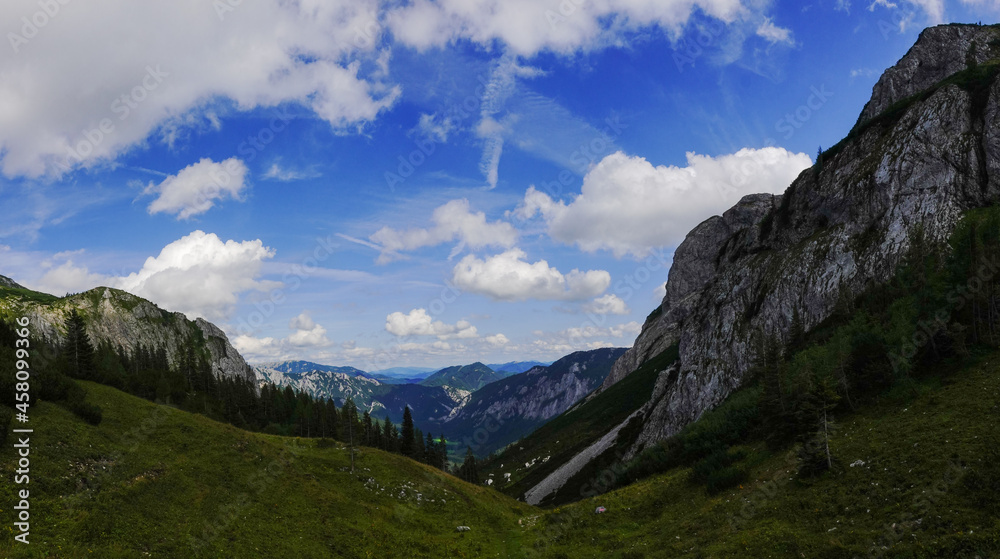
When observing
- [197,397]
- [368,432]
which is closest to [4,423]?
[197,397]

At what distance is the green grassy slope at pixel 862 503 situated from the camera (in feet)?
67.7

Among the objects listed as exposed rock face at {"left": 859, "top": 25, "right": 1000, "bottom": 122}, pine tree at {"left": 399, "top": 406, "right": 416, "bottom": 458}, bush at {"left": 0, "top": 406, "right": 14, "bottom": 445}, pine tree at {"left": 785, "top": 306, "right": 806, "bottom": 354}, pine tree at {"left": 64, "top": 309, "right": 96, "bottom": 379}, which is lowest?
pine tree at {"left": 399, "top": 406, "right": 416, "bottom": 458}

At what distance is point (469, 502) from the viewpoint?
5581 centimetres

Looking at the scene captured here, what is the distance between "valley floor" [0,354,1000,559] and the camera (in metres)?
22.7

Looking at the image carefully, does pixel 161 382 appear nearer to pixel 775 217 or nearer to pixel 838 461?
pixel 838 461

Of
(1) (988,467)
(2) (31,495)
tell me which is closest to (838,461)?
(1) (988,467)

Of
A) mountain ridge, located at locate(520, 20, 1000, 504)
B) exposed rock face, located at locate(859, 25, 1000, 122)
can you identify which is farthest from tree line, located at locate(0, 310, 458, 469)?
exposed rock face, located at locate(859, 25, 1000, 122)

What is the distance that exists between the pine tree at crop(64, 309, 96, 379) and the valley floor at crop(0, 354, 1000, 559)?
1019 cm

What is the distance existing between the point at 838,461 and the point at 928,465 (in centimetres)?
726

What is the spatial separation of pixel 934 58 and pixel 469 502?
17424 cm

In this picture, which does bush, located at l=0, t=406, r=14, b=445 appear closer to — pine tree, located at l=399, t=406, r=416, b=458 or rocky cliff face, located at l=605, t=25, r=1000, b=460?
pine tree, located at l=399, t=406, r=416, b=458

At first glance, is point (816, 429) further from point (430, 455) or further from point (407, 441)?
point (430, 455)

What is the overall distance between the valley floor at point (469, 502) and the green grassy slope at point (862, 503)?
0.13 m

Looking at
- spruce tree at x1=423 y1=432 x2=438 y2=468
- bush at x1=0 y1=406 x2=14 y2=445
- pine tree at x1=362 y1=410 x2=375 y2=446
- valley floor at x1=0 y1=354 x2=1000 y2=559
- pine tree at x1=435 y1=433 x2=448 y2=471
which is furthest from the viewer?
pine tree at x1=435 y1=433 x2=448 y2=471
